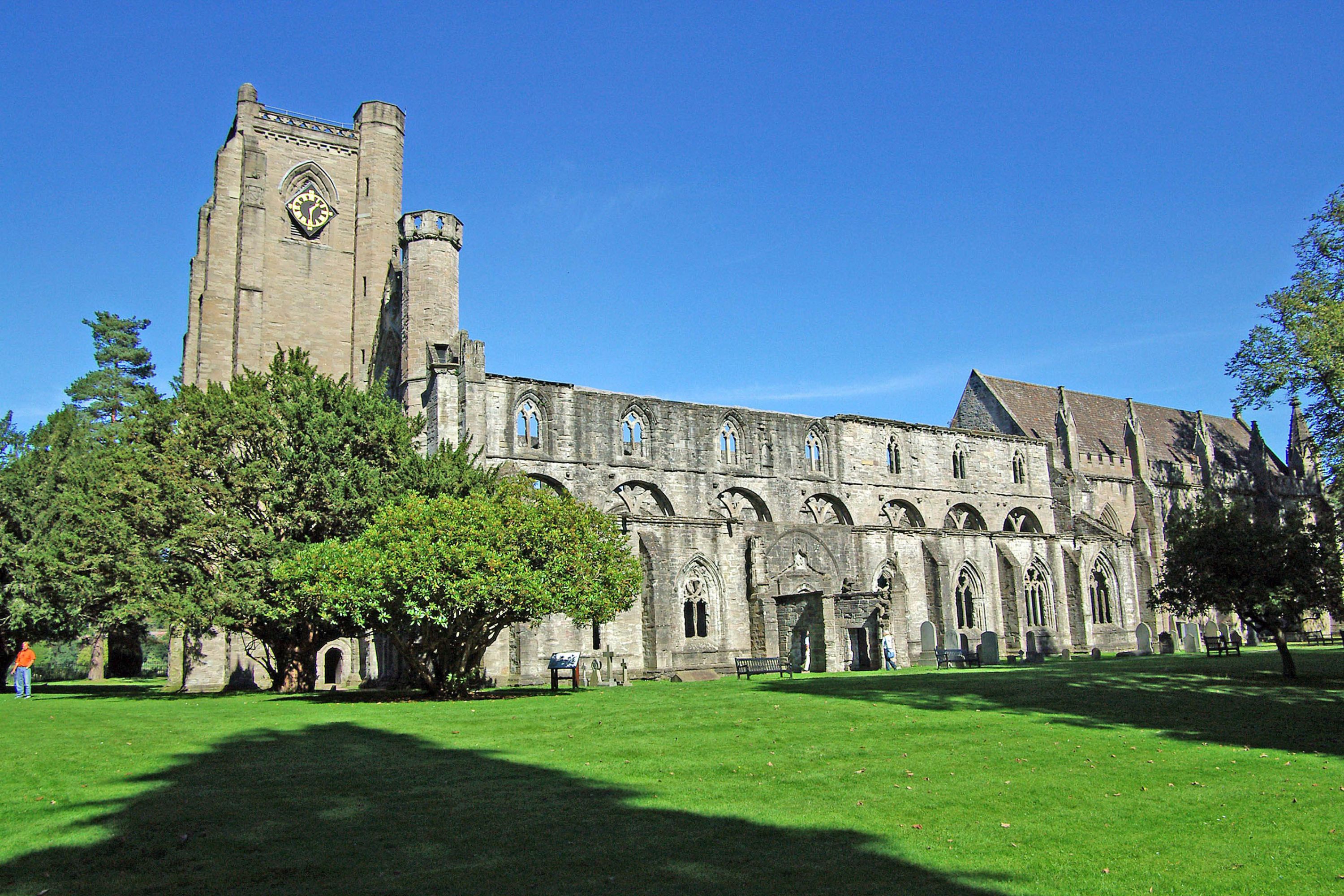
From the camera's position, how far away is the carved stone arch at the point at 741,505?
145ft

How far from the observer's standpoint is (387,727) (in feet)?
54.7

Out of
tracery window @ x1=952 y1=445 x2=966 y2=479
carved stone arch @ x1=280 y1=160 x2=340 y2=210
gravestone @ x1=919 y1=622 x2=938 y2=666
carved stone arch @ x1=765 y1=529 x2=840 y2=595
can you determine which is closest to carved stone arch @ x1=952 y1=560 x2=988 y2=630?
tracery window @ x1=952 y1=445 x2=966 y2=479

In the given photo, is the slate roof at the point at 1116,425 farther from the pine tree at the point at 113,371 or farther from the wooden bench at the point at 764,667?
the pine tree at the point at 113,371

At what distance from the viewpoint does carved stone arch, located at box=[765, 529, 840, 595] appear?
3888 centimetres

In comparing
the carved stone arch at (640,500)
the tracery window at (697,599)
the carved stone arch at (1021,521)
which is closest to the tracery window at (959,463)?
the carved stone arch at (1021,521)

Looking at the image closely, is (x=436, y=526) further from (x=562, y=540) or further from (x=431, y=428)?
(x=431, y=428)

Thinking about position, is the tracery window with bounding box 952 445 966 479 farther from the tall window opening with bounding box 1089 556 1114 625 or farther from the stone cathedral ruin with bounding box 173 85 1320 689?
the tall window opening with bounding box 1089 556 1114 625

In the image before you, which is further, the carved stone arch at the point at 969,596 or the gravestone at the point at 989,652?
the carved stone arch at the point at 969,596

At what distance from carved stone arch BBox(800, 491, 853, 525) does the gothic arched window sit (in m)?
14.8

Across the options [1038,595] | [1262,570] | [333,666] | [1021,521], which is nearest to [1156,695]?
[1262,570]

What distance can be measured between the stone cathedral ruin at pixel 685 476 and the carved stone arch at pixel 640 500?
160 mm

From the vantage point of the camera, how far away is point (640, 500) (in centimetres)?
4447

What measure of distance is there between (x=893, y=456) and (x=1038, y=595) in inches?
404

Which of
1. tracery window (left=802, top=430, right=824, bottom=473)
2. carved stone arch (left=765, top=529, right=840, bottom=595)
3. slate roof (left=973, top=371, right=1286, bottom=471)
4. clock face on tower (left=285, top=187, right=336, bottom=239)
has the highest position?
clock face on tower (left=285, top=187, right=336, bottom=239)
